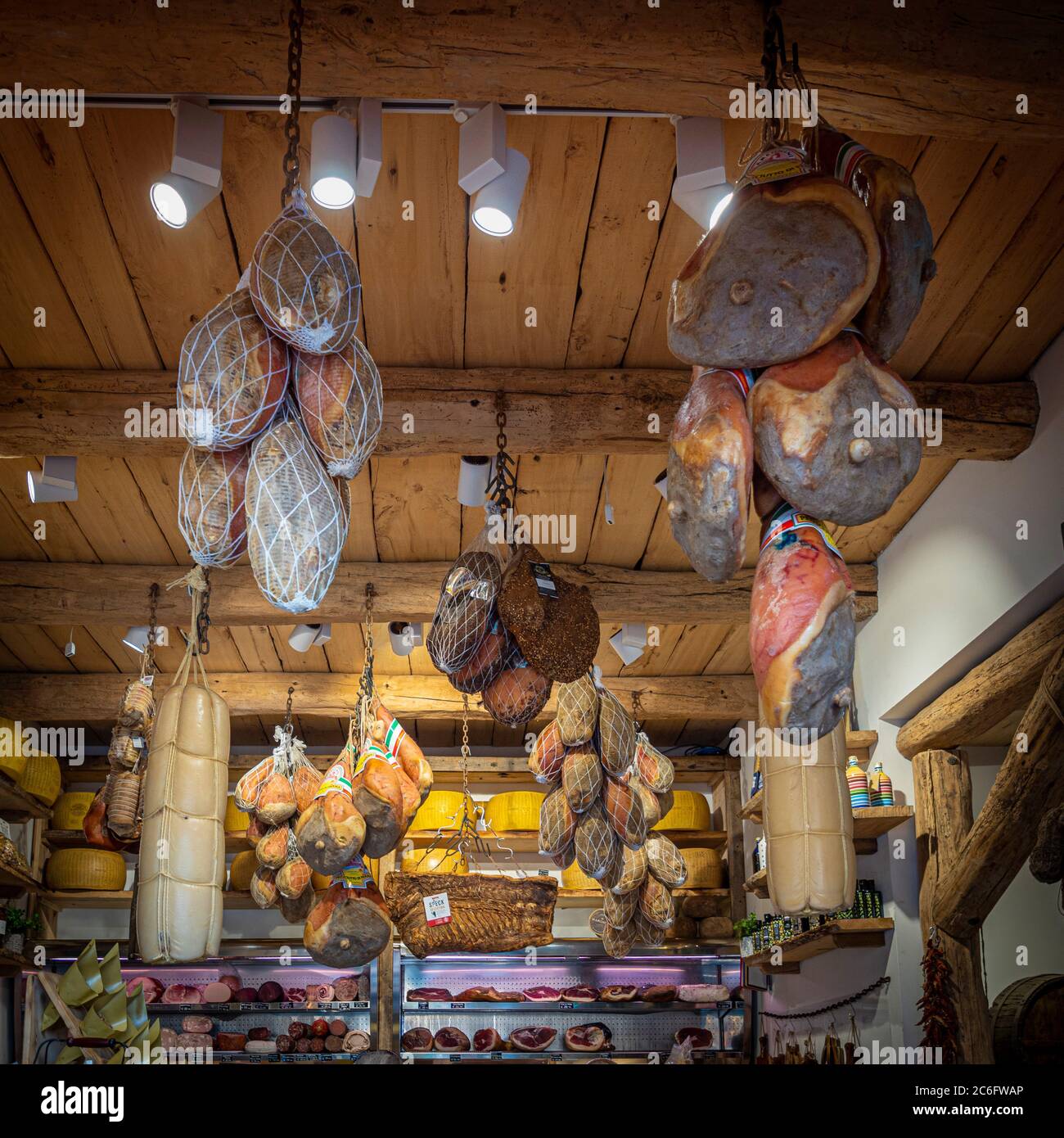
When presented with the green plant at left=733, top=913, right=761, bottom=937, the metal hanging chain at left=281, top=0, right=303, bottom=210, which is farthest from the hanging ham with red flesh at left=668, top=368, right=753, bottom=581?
the green plant at left=733, top=913, right=761, bottom=937

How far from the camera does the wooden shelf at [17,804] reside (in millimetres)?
7379

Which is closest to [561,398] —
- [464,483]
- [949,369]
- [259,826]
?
[464,483]

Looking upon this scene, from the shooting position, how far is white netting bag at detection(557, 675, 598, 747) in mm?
5016

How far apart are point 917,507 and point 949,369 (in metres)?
1.12

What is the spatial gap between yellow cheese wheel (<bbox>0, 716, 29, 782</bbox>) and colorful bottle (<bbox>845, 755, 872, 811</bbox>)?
16.1 feet

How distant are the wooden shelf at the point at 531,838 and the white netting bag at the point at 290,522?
6136mm

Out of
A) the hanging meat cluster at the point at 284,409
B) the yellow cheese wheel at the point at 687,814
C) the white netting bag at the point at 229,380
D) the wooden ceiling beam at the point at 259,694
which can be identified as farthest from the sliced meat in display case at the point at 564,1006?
the white netting bag at the point at 229,380

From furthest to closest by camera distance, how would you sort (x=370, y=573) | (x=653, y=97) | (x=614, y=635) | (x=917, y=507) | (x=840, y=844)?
(x=614, y=635) → (x=370, y=573) → (x=917, y=507) → (x=840, y=844) → (x=653, y=97)

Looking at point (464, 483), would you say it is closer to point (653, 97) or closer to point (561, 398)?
point (561, 398)

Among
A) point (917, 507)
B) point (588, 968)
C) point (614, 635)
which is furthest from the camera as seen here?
point (588, 968)

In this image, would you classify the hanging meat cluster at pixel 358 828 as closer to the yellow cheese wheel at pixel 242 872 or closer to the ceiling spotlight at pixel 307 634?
the ceiling spotlight at pixel 307 634

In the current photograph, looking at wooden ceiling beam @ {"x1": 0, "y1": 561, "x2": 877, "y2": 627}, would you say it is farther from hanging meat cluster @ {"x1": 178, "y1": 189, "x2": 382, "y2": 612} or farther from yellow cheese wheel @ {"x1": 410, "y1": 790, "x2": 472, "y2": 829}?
hanging meat cluster @ {"x1": 178, "y1": 189, "x2": 382, "y2": 612}

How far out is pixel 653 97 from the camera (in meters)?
2.77

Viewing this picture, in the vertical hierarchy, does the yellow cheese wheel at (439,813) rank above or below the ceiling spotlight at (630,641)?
below
